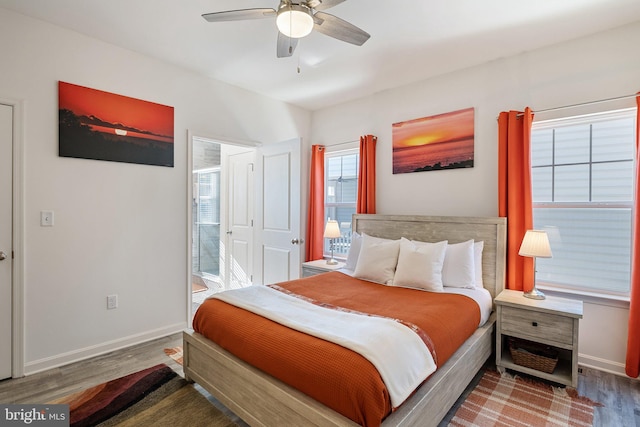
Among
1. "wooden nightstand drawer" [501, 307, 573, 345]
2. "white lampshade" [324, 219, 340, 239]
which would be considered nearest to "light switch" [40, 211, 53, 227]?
"white lampshade" [324, 219, 340, 239]

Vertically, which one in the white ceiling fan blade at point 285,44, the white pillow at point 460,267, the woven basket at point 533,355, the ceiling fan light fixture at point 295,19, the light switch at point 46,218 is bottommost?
the woven basket at point 533,355

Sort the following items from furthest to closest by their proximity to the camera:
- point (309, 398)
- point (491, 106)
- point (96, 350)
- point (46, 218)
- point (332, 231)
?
point (332, 231)
point (491, 106)
point (96, 350)
point (46, 218)
point (309, 398)

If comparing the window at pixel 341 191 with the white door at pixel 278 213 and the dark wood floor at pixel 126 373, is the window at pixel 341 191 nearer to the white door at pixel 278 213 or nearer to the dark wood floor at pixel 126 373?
the white door at pixel 278 213

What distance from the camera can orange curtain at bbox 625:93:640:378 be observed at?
2328 mm

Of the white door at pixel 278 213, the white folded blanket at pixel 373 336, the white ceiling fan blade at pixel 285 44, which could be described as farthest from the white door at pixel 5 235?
the white door at pixel 278 213

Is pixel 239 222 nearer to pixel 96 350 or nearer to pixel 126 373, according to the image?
pixel 96 350

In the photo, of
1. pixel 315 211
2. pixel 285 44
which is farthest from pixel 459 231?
pixel 285 44

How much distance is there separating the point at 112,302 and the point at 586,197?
4234 mm

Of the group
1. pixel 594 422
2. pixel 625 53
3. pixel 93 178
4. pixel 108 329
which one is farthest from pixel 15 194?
pixel 625 53

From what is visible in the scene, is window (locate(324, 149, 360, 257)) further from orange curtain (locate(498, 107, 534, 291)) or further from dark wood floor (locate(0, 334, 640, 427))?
dark wood floor (locate(0, 334, 640, 427))

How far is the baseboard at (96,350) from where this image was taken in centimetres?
252

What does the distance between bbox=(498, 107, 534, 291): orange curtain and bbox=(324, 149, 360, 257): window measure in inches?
70.3

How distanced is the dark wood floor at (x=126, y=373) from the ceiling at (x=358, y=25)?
272cm

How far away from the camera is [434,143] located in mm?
3469
